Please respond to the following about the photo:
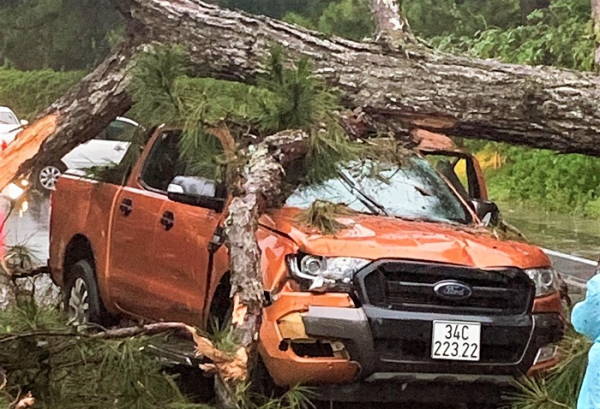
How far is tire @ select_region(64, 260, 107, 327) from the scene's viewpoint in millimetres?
7090

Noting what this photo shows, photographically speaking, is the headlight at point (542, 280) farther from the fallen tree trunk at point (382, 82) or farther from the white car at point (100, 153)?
the white car at point (100, 153)

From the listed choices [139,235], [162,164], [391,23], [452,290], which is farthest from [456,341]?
[162,164]

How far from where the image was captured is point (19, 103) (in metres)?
17.3

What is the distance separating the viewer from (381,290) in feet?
17.2

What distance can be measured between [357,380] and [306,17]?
8279 mm

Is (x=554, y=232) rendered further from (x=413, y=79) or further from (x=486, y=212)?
(x=413, y=79)

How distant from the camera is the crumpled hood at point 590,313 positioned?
3.57 meters

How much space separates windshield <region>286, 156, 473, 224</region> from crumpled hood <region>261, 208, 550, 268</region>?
0.16 metres

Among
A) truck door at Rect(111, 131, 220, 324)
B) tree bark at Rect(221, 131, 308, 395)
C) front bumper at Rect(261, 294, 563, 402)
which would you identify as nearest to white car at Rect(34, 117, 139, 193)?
truck door at Rect(111, 131, 220, 324)

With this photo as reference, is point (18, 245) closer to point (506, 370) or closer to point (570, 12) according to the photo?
point (506, 370)

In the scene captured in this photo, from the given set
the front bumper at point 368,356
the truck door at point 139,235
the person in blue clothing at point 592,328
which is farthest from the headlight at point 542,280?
the truck door at point 139,235

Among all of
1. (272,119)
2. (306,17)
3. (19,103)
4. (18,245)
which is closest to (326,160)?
(272,119)

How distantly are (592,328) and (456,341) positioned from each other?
1616 millimetres

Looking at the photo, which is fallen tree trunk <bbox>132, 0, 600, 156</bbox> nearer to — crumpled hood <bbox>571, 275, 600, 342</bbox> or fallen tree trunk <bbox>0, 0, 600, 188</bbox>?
fallen tree trunk <bbox>0, 0, 600, 188</bbox>
